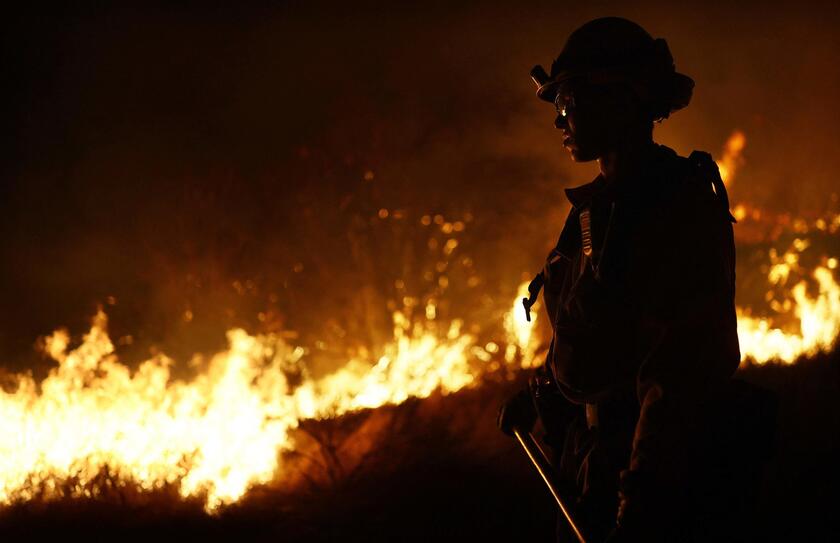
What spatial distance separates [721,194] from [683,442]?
63 centimetres

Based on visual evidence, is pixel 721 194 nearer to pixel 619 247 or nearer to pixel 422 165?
pixel 619 247

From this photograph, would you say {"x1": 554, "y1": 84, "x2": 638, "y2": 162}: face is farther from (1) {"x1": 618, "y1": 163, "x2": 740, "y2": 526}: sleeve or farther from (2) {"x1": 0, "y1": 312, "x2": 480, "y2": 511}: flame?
(2) {"x1": 0, "y1": 312, "x2": 480, "y2": 511}: flame

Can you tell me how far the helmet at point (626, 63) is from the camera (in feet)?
6.96

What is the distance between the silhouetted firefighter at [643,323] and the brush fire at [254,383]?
474 centimetres

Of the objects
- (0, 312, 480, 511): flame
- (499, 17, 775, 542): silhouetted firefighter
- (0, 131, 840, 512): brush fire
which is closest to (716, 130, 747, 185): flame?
(0, 131, 840, 512): brush fire

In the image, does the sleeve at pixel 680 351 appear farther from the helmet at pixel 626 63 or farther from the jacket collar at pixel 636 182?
the helmet at pixel 626 63

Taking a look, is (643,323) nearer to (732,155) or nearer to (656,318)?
(656,318)

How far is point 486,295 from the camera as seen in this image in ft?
33.8

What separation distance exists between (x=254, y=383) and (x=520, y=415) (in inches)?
252

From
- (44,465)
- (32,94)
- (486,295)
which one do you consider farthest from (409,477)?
(32,94)

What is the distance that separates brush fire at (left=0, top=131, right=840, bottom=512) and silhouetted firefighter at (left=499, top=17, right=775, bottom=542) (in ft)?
15.5

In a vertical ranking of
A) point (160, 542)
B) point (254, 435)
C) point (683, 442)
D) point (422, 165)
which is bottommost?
point (683, 442)

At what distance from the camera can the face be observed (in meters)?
2.14

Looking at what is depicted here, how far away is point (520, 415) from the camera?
257cm
